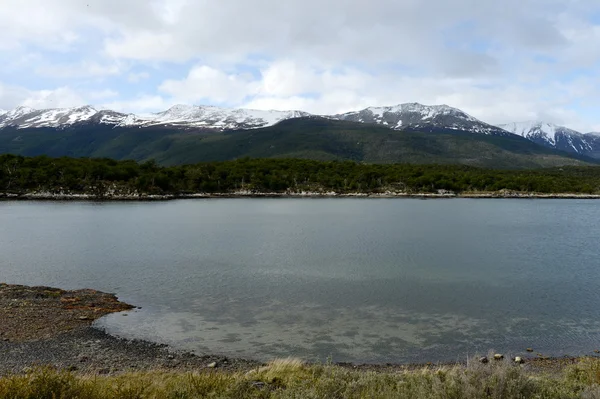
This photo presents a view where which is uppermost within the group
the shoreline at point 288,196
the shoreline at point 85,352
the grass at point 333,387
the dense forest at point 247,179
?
the dense forest at point 247,179

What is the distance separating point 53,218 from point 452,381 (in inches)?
3189

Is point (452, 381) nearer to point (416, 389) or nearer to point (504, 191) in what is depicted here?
point (416, 389)

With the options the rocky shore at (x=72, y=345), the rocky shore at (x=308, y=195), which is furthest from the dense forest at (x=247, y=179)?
the rocky shore at (x=72, y=345)

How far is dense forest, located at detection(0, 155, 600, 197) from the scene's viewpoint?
449 ft

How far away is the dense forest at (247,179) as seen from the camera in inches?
5389

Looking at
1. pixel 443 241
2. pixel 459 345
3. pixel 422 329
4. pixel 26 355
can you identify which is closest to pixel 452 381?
pixel 459 345

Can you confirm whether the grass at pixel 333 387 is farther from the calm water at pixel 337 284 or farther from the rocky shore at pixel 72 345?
the calm water at pixel 337 284

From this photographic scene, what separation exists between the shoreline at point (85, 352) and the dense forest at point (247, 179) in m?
121

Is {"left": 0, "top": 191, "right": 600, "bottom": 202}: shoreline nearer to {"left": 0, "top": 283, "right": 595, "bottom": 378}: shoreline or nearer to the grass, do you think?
{"left": 0, "top": 283, "right": 595, "bottom": 378}: shoreline

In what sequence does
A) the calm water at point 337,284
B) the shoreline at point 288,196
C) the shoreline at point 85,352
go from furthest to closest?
the shoreline at point 288,196
the calm water at point 337,284
the shoreline at point 85,352

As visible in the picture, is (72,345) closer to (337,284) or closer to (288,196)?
(337,284)

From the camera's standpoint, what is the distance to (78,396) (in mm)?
8734

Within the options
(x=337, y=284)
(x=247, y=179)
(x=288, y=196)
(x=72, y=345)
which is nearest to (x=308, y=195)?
(x=288, y=196)

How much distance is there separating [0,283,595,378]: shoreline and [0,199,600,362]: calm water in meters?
1.10
